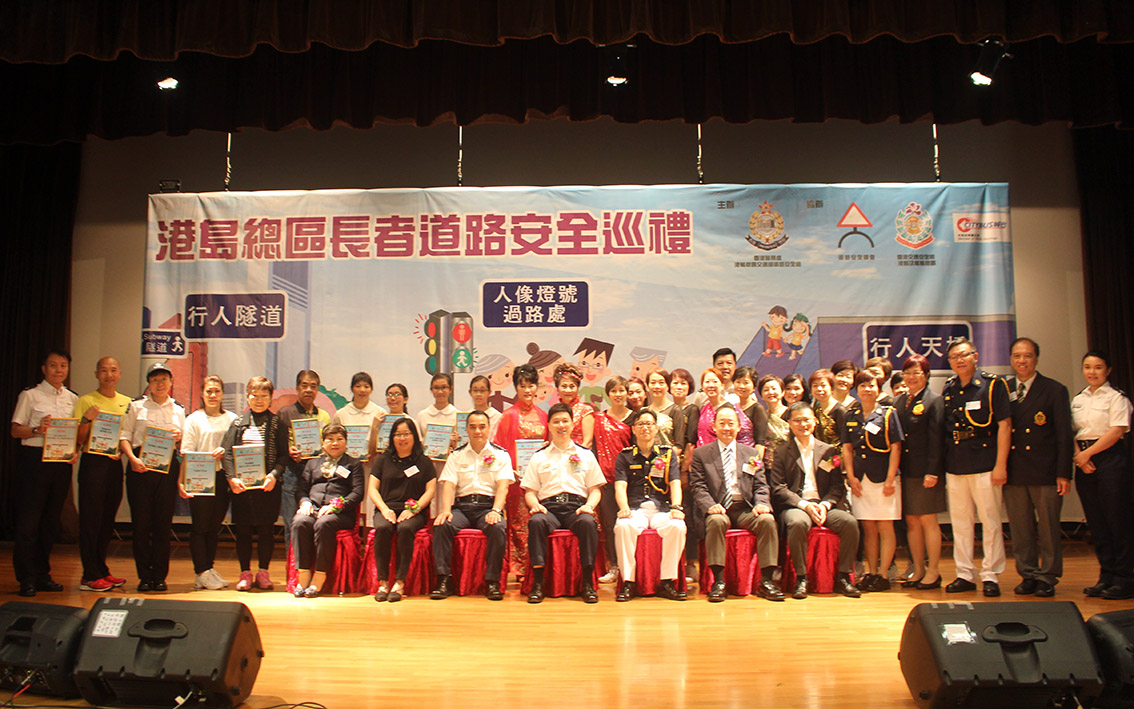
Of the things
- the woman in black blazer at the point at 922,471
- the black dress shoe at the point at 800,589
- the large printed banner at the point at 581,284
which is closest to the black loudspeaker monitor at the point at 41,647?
the large printed banner at the point at 581,284

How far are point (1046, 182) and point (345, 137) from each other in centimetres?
612

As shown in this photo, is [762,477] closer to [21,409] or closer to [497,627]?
[497,627]

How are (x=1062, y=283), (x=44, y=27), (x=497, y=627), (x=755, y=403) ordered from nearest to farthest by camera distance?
(x=497, y=627) < (x=44, y=27) < (x=755, y=403) < (x=1062, y=283)

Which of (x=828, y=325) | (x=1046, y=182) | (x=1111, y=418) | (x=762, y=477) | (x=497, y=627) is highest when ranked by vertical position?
(x=1046, y=182)

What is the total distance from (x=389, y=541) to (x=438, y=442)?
2.44 feet

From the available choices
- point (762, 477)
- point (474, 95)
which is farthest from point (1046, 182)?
point (474, 95)

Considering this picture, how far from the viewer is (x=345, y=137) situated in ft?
24.3

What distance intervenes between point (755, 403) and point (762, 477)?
62cm

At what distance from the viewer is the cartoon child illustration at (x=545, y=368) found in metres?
6.51

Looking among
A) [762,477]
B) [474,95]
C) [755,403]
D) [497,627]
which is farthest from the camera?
[474,95]

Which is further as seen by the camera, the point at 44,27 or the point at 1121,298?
the point at 1121,298

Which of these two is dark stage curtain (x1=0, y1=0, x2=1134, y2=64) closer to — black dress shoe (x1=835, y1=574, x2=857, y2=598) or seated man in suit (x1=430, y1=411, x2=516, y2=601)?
seated man in suit (x1=430, y1=411, x2=516, y2=601)

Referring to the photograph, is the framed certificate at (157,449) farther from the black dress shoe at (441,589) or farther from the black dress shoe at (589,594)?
the black dress shoe at (589,594)

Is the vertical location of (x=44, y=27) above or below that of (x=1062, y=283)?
above
